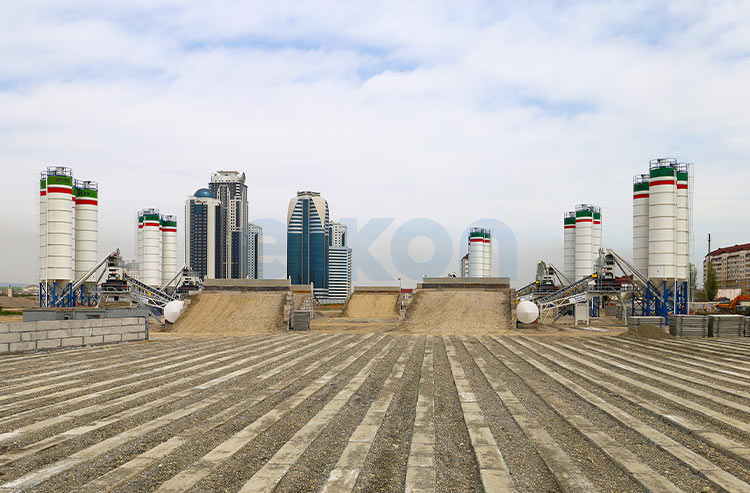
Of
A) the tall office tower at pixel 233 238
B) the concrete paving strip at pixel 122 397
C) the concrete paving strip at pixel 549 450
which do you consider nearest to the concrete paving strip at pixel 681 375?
the concrete paving strip at pixel 549 450

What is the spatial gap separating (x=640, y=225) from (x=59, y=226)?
61864mm

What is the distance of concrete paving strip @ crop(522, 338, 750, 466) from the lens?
25.4ft

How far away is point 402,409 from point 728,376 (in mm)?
11231

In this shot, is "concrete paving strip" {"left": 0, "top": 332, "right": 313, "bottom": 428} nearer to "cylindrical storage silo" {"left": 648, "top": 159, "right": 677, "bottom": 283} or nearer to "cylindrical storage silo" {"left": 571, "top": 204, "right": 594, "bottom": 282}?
"cylindrical storage silo" {"left": 648, "top": 159, "right": 677, "bottom": 283}

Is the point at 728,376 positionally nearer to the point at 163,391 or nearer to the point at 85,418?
the point at 163,391

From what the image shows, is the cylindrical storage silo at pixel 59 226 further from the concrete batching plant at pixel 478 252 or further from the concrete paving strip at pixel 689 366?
the concrete batching plant at pixel 478 252

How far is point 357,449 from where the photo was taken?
25.5 feet

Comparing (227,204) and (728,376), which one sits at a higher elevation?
(227,204)

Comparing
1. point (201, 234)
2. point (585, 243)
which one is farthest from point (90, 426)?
point (201, 234)

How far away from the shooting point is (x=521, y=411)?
10352 millimetres

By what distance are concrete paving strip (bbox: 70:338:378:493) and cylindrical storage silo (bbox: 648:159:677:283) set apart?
46334mm

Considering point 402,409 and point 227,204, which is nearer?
point 402,409

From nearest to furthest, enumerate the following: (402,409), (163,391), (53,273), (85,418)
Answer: (85,418), (402,409), (163,391), (53,273)

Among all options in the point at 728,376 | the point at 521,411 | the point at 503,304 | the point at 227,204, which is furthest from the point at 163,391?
the point at 227,204
